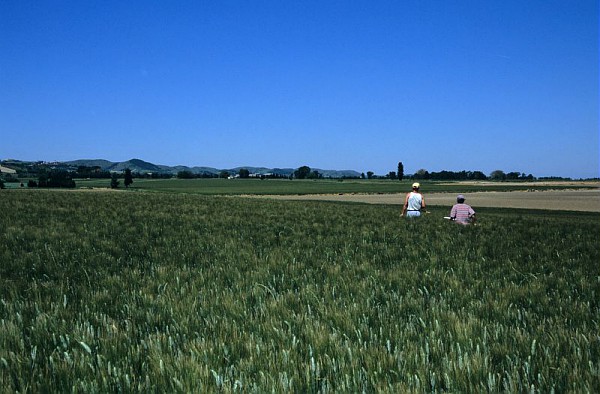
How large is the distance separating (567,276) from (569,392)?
194 inches

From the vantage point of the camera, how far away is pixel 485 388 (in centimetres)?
280

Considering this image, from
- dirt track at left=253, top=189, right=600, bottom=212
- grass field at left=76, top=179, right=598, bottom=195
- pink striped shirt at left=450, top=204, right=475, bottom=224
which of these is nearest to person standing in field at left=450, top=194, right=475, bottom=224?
pink striped shirt at left=450, top=204, right=475, bottom=224

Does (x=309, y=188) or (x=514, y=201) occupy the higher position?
(x=309, y=188)

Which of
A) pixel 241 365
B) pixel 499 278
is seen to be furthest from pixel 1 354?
pixel 499 278

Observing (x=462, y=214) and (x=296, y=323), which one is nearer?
(x=296, y=323)

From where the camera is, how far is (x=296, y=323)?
4.18 m

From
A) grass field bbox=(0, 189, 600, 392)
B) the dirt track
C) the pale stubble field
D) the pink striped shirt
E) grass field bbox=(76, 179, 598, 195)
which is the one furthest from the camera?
grass field bbox=(76, 179, 598, 195)

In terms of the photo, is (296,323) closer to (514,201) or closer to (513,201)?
(513,201)

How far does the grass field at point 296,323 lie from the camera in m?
3.01

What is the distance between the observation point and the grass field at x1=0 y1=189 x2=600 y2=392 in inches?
118

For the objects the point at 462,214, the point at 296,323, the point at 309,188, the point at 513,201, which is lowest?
the point at 513,201

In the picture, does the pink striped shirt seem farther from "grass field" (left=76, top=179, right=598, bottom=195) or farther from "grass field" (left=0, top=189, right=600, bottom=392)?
"grass field" (left=76, top=179, right=598, bottom=195)

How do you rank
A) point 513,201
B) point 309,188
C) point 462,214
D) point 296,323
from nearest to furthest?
1. point 296,323
2. point 462,214
3. point 513,201
4. point 309,188

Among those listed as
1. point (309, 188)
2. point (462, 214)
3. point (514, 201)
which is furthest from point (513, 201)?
point (309, 188)
